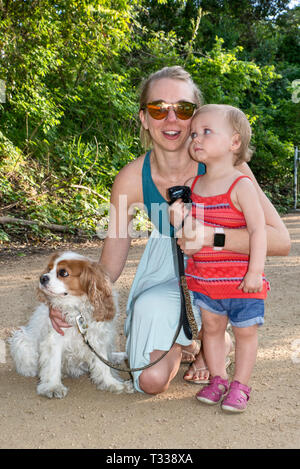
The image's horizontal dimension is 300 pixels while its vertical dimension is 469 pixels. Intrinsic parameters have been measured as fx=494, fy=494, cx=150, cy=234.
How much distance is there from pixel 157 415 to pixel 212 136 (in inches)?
65.1

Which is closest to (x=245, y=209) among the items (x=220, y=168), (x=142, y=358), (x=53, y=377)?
(x=220, y=168)

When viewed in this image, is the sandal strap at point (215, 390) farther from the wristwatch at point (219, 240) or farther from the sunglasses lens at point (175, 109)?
the sunglasses lens at point (175, 109)

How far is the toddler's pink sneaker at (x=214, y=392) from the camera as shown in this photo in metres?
2.93

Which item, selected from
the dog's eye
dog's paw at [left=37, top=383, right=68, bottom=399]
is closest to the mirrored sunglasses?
the dog's eye

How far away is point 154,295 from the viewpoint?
3.16 metres

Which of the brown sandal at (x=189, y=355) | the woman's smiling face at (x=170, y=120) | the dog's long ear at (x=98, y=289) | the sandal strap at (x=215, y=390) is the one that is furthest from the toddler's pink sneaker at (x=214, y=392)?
the woman's smiling face at (x=170, y=120)

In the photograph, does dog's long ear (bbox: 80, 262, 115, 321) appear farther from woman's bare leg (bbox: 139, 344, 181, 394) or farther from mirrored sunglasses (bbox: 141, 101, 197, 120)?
mirrored sunglasses (bbox: 141, 101, 197, 120)

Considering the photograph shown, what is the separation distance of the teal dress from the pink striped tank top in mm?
285

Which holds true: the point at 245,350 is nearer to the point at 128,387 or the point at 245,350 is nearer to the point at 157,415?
the point at 157,415

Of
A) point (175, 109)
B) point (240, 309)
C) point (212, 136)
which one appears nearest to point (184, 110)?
point (175, 109)

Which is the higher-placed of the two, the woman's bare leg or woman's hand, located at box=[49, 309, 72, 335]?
woman's hand, located at box=[49, 309, 72, 335]

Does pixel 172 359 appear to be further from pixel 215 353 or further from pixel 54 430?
pixel 54 430

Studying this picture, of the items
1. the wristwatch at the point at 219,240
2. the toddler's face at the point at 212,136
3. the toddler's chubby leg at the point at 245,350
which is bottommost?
the toddler's chubby leg at the point at 245,350

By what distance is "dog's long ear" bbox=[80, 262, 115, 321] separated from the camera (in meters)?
3.10
